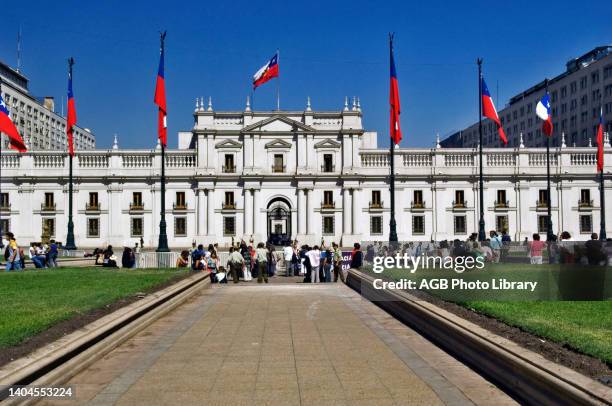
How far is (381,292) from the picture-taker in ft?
51.3

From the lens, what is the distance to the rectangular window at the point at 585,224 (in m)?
60.2

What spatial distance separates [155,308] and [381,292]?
5329 millimetres

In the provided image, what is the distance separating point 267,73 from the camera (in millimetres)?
50875

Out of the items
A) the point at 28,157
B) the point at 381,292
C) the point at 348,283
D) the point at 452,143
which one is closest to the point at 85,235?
the point at 28,157

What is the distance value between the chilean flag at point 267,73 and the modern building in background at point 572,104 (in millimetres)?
27205

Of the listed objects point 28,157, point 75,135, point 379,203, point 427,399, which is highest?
point 75,135

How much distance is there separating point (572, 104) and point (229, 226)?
42242 mm

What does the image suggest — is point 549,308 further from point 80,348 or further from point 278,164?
point 278,164

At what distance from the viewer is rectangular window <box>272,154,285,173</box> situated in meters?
61.0

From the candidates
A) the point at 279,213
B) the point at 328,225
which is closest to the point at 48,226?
the point at 279,213

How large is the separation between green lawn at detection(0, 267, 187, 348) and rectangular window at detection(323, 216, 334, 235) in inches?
1590

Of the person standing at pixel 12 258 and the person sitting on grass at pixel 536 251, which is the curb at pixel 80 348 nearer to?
the person sitting on grass at pixel 536 251

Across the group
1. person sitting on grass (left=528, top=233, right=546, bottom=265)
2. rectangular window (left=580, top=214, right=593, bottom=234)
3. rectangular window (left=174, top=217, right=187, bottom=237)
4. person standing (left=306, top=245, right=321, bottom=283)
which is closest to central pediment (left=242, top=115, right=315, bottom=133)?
rectangular window (left=174, top=217, right=187, bottom=237)

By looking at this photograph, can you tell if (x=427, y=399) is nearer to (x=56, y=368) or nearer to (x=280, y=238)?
(x=56, y=368)
